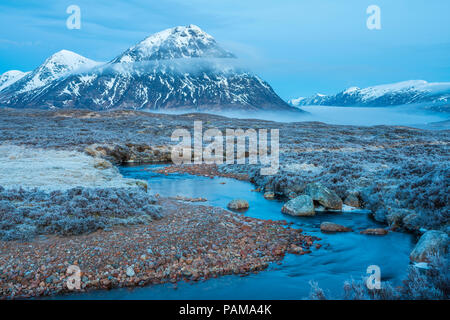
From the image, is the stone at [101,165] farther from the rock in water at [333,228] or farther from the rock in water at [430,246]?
the rock in water at [430,246]

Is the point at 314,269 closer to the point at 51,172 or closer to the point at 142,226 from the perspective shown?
the point at 142,226

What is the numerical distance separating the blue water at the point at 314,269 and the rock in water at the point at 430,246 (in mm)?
427

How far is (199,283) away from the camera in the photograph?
8656mm

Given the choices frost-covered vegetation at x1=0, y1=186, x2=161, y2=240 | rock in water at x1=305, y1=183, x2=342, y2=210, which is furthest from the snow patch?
rock in water at x1=305, y1=183, x2=342, y2=210

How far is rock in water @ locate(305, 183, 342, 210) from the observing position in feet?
54.3

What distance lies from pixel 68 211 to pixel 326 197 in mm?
12395

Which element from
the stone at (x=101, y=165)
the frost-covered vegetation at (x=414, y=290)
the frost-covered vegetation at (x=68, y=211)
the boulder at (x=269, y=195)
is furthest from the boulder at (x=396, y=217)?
the stone at (x=101, y=165)

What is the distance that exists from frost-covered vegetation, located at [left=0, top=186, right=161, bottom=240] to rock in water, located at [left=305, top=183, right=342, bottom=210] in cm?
862

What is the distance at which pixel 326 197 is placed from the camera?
16.7 m

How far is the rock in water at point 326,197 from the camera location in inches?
652

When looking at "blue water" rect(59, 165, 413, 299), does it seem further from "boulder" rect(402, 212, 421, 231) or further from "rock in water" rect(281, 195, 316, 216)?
"boulder" rect(402, 212, 421, 231)

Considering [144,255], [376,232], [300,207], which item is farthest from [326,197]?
[144,255]
